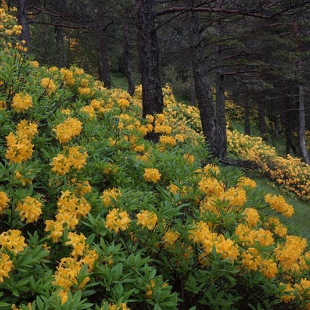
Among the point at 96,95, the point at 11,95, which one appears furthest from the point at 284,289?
the point at 96,95

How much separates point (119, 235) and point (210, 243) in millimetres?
647

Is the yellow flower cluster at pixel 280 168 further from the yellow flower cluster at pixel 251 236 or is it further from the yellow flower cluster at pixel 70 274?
the yellow flower cluster at pixel 70 274

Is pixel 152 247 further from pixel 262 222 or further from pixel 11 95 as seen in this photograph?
pixel 11 95

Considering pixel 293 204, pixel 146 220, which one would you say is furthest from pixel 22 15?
pixel 293 204

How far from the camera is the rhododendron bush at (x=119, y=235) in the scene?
205cm

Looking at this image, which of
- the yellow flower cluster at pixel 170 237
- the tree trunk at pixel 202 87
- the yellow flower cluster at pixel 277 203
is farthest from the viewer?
the tree trunk at pixel 202 87

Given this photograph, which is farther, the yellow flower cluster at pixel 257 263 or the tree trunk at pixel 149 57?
the tree trunk at pixel 149 57

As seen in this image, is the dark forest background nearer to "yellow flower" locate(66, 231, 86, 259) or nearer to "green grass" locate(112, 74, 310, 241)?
"green grass" locate(112, 74, 310, 241)

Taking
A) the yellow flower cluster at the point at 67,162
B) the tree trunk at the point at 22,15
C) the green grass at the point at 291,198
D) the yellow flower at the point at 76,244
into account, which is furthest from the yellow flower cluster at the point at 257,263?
the tree trunk at the point at 22,15

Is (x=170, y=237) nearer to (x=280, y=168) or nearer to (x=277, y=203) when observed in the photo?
(x=277, y=203)

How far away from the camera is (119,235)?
8.50 ft

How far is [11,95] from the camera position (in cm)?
356

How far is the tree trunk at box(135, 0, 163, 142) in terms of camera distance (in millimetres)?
6195

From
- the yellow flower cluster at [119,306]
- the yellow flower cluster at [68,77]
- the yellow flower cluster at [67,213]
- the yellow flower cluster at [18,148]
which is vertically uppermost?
the yellow flower cluster at [68,77]
